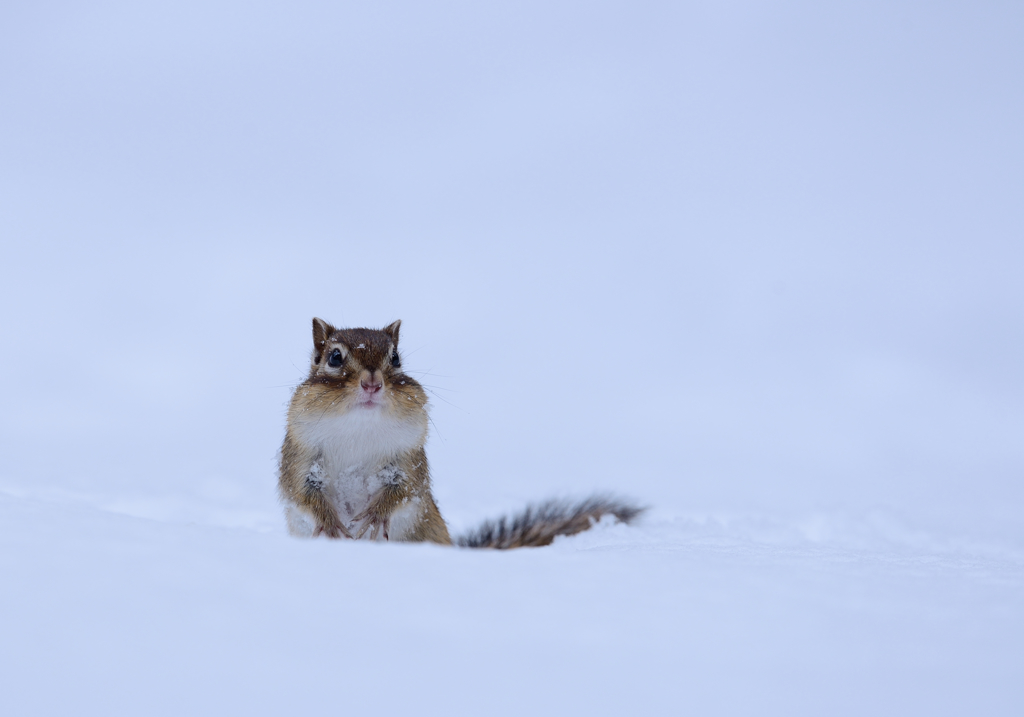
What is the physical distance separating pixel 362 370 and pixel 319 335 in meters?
A: 0.58

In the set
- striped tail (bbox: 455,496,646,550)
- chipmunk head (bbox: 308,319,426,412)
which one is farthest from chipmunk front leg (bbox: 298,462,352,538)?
striped tail (bbox: 455,496,646,550)

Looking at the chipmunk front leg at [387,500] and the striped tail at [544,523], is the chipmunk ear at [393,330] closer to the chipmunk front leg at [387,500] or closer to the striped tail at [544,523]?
the chipmunk front leg at [387,500]

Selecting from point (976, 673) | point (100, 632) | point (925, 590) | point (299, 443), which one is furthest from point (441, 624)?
point (299, 443)

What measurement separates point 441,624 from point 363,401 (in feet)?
7.66

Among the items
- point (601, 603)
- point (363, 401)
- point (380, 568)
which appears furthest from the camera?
point (363, 401)

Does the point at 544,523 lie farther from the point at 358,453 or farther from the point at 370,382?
the point at 370,382

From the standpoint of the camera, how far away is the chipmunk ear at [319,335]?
176 inches

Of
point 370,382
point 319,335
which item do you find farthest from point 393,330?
point 370,382

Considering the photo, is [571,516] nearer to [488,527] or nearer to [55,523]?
[488,527]

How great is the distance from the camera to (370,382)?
3.86 metres

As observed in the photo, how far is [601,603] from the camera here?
72.5 inches

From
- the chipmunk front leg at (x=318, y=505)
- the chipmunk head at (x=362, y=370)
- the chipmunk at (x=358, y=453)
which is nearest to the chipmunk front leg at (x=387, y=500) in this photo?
the chipmunk at (x=358, y=453)

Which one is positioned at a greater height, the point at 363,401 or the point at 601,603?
the point at 363,401

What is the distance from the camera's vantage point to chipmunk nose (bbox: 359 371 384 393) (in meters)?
3.87
